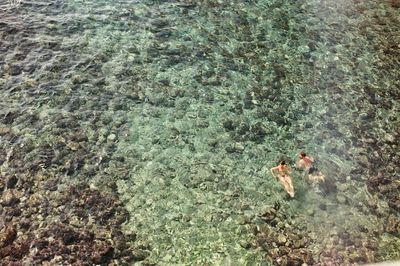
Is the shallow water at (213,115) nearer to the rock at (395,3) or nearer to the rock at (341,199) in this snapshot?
the rock at (341,199)

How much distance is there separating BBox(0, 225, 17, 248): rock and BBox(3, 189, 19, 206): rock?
67cm

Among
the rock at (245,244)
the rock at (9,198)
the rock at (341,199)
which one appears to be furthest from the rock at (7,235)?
the rock at (341,199)

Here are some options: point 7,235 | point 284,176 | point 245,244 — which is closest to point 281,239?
point 245,244

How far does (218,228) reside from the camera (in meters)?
11.7

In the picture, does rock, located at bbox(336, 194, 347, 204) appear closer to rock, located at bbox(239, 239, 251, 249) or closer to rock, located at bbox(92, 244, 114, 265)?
rock, located at bbox(239, 239, 251, 249)

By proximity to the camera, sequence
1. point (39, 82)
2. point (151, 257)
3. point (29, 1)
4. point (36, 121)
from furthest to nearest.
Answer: point (29, 1)
point (39, 82)
point (36, 121)
point (151, 257)

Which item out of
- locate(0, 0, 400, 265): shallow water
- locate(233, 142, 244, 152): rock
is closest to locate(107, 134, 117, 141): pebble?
locate(0, 0, 400, 265): shallow water

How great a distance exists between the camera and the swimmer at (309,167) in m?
12.9

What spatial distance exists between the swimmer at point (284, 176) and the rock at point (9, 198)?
648 centimetres

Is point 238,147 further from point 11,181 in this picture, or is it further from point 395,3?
point 395,3

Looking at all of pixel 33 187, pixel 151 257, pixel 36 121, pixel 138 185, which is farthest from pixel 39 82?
pixel 151 257

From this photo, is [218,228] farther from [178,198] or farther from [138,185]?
[138,185]

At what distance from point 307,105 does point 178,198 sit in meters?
5.32

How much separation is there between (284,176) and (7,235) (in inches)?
270
